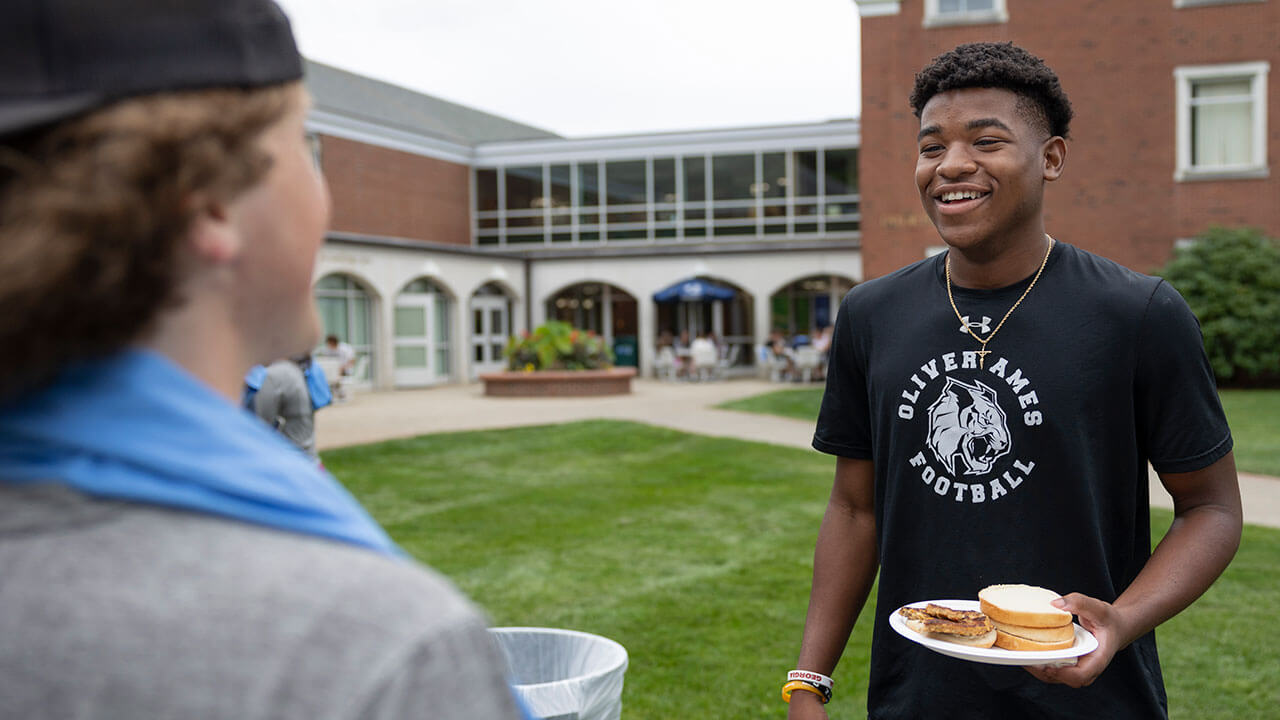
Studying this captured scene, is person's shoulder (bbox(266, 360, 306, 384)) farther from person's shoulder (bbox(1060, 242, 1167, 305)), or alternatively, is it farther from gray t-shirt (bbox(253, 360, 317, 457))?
person's shoulder (bbox(1060, 242, 1167, 305))

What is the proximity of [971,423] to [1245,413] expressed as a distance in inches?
653

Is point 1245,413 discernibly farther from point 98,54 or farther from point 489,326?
point 489,326

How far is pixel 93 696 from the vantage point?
66 cm

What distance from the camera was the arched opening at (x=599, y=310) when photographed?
3322cm

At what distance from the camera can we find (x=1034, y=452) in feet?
6.57

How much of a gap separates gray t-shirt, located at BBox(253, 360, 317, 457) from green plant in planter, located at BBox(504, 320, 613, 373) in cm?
1816

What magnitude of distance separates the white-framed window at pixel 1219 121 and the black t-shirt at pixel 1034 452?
21771mm

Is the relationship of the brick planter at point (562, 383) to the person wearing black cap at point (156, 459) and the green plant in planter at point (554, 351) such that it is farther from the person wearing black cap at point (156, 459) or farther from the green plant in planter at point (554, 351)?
the person wearing black cap at point (156, 459)

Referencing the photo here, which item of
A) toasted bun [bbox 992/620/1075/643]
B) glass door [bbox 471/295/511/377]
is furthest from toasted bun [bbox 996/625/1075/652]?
glass door [bbox 471/295/511/377]

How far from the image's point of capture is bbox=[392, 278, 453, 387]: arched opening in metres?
28.2

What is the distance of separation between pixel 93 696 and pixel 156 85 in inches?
16.0

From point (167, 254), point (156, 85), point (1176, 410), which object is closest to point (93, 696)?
point (167, 254)

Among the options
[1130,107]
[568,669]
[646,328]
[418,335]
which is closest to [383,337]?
[418,335]

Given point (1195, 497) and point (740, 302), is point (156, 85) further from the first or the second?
point (740, 302)
